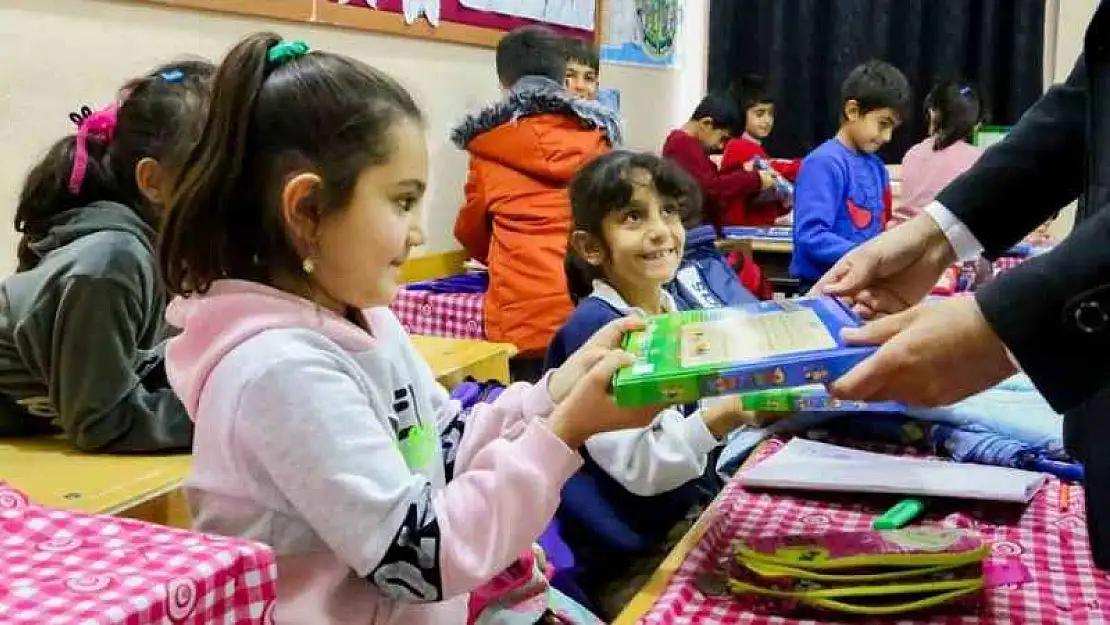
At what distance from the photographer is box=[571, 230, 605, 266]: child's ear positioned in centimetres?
206

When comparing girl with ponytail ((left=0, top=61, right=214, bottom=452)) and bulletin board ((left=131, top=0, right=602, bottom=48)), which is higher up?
bulletin board ((left=131, top=0, right=602, bottom=48))

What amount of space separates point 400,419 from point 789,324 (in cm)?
38

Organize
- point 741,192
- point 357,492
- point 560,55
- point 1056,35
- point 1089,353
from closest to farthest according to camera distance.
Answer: point 1089,353 < point 357,492 < point 560,55 < point 741,192 < point 1056,35

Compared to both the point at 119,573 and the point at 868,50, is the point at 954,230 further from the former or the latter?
the point at 868,50

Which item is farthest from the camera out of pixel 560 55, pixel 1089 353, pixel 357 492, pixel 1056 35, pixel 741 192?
pixel 1056 35

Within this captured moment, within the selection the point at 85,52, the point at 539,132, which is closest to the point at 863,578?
the point at 85,52

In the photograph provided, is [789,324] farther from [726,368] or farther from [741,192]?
[741,192]

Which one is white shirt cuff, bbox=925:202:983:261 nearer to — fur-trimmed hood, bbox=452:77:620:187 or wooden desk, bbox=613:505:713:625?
wooden desk, bbox=613:505:713:625

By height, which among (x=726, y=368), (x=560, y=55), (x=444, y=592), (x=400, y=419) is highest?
(x=560, y=55)

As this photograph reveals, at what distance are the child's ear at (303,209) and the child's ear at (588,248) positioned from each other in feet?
3.34

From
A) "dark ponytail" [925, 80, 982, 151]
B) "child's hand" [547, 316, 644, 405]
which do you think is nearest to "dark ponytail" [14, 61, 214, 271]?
"child's hand" [547, 316, 644, 405]

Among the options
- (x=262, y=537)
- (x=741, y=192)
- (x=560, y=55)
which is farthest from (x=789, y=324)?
(x=741, y=192)

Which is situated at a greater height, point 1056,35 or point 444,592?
point 1056,35

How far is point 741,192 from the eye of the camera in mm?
4637
